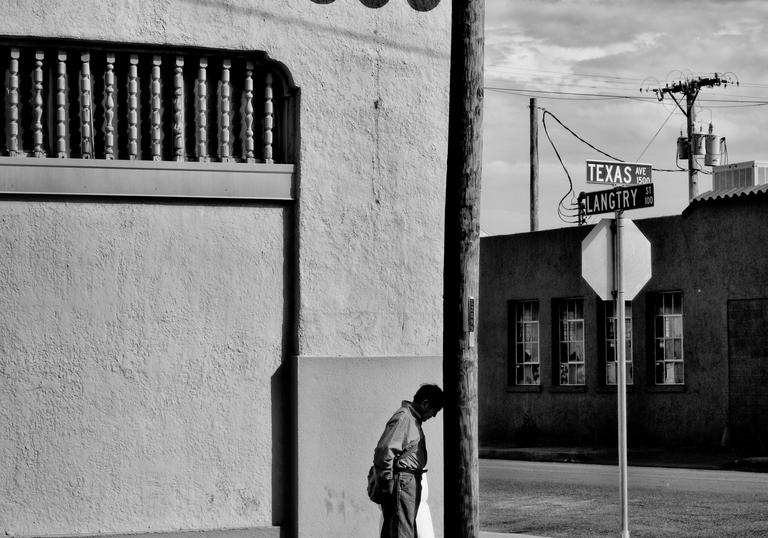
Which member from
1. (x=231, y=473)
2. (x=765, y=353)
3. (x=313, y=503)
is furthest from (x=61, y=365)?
(x=765, y=353)

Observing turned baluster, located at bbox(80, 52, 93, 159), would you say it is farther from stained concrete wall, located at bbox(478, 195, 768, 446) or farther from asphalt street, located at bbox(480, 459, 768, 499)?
stained concrete wall, located at bbox(478, 195, 768, 446)

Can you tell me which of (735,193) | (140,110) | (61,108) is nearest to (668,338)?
(735,193)

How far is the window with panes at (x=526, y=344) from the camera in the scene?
28.7m

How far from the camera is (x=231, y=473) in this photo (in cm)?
1059

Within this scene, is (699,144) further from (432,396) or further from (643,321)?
(432,396)

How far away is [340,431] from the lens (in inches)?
422

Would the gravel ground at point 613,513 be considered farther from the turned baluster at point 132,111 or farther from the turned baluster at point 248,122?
the turned baluster at point 132,111

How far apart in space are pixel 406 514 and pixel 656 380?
17990 mm

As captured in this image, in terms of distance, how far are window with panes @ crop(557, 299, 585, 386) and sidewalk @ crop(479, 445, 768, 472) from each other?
5.72ft

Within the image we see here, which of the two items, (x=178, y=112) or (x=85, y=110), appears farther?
(x=178, y=112)

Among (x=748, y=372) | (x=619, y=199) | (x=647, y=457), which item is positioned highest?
(x=619, y=199)

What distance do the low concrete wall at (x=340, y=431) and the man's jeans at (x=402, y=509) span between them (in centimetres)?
208

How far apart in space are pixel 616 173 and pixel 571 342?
15900mm

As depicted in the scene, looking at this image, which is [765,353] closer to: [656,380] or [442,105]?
[656,380]
